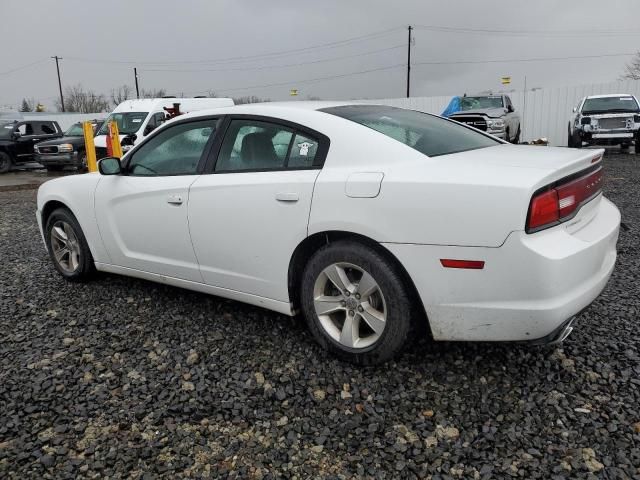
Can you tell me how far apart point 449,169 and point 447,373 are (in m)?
1.09

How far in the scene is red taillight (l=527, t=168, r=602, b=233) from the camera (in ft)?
7.76

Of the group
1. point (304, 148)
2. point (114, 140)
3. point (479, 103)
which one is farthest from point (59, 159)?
point (304, 148)

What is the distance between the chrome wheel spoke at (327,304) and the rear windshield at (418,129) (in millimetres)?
942

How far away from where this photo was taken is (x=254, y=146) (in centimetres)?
A: 333

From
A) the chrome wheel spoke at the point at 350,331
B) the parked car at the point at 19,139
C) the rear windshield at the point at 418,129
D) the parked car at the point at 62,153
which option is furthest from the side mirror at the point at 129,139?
the chrome wheel spoke at the point at 350,331

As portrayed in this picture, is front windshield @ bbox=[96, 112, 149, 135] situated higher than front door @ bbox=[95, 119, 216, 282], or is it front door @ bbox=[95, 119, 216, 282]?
front windshield @ bbox=[96, 112, 149, 135]

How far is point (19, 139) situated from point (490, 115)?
14480mm

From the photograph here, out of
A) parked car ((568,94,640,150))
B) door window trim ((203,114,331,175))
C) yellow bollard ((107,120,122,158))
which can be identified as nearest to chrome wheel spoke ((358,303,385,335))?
door window trim ((203,114,331,175))

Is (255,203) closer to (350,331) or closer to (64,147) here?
(350,331)

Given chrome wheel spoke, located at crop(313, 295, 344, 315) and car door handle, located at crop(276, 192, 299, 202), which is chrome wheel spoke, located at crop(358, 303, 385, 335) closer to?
chrome wheel spoke, located at crop(313, 295, 344, 315)

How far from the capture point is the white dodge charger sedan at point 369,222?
2408 millimetres

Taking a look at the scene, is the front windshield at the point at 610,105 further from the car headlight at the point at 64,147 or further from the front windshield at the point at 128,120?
the car headlight at the point at 64,147

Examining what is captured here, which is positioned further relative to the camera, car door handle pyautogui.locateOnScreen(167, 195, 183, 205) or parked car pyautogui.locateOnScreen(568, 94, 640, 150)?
parked car pyautogui.locateOnScreen(568, 94, 640, 150)

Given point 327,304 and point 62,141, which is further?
point 62,141
